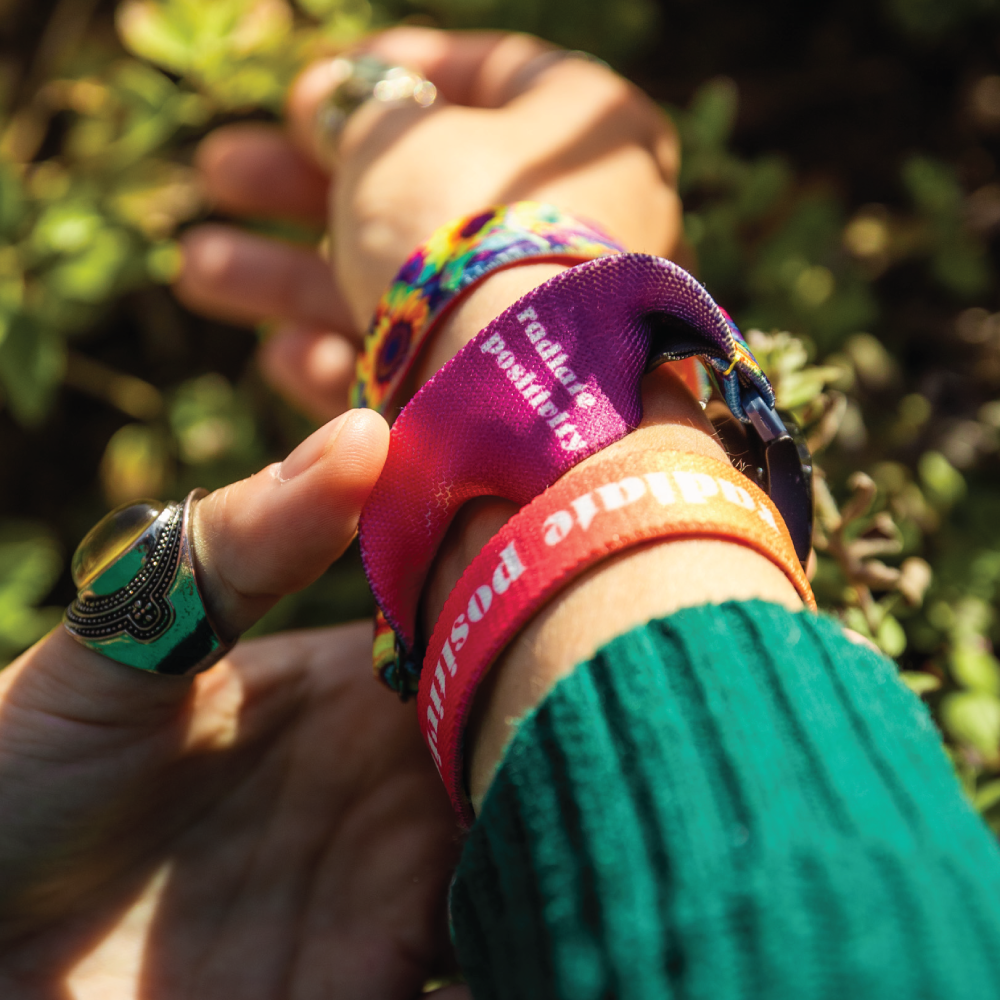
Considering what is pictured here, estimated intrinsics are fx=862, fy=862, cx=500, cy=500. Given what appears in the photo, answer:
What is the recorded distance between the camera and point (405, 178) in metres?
1.14

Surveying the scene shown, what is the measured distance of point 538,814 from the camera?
1.81 ft

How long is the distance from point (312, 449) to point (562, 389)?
219 mm

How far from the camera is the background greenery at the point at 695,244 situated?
1293 millimetres

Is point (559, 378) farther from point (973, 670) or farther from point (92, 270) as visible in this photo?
point (92, 270)

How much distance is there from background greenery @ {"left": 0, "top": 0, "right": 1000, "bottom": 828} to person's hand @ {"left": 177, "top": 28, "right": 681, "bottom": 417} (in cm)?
9

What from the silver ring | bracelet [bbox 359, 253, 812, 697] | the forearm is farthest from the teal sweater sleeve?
the silver ring

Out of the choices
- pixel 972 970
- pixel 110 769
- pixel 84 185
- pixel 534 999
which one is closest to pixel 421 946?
pixel 110 769

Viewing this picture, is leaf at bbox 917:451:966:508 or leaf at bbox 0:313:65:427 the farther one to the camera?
leaf at bbox 0:313:65:427

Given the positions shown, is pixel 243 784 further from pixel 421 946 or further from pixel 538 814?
pixel 538 814

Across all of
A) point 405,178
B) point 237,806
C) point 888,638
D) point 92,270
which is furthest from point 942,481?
point 92,270

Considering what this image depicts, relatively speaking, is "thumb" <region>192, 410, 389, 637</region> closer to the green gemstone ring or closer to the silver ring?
the green gemstone ring

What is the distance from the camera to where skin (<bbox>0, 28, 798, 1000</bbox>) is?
28.9 inches

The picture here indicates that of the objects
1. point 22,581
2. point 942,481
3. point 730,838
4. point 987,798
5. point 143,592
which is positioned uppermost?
point 730,838

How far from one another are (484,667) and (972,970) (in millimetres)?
342
